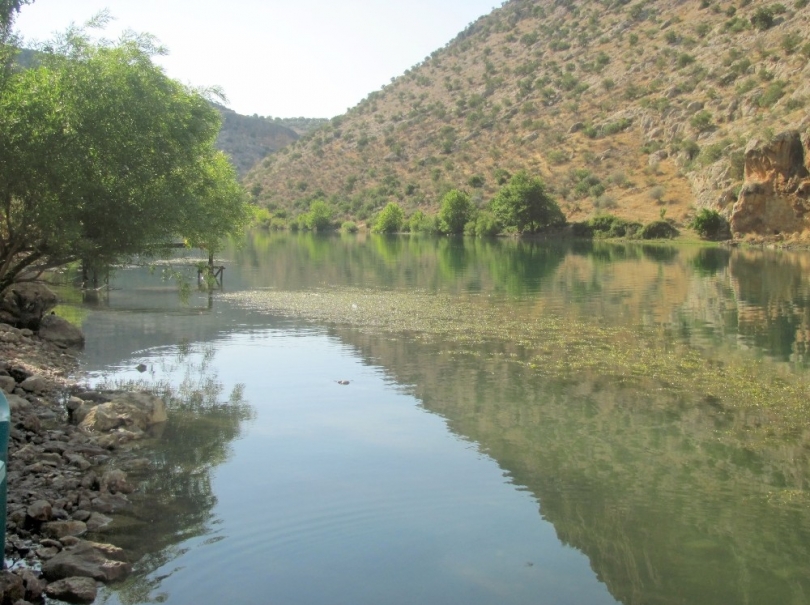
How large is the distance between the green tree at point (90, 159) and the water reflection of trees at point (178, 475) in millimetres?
3209

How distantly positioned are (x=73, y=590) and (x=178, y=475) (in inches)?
155

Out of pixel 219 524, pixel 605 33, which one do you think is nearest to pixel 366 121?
pixel 605 33

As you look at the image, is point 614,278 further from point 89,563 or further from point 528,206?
point 528,206

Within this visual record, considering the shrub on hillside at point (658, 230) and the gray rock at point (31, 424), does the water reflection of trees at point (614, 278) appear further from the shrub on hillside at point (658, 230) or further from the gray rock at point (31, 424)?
the gray rock at point (31, 424)

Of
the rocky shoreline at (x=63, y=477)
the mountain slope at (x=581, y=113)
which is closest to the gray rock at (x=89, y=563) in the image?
the rocky shoreline at (x=63, y=477)

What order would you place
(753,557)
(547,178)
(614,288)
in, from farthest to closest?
(547,178)
(614,288)
(753,557)

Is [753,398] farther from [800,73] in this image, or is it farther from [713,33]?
[713,33]

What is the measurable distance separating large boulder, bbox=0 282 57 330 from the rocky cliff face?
5621 centimetres

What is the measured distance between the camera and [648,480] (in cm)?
1184

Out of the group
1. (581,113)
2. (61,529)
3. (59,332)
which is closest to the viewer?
(61,529)

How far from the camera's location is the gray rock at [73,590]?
793 centimetres

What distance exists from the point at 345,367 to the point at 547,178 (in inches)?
3104

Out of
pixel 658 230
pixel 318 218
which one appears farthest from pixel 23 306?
pixel 318 218

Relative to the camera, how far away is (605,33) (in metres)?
122
